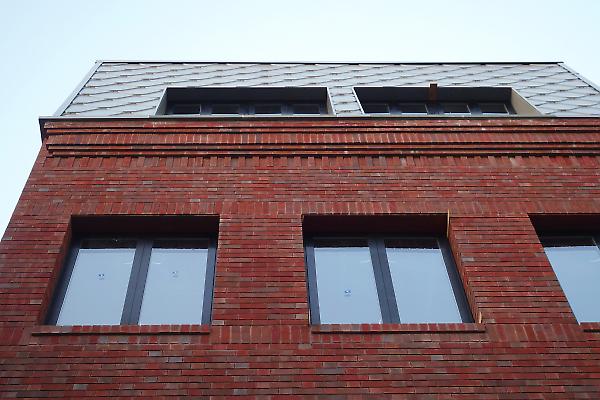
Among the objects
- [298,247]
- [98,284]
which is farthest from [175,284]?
[298,247]

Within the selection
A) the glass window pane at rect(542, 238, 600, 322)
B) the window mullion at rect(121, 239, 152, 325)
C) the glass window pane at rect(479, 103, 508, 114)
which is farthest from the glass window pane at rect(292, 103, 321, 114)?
the glass window pane at rect(542, 238, 600, 322)

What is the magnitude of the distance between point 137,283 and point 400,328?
304 cm

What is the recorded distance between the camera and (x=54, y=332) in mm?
6289

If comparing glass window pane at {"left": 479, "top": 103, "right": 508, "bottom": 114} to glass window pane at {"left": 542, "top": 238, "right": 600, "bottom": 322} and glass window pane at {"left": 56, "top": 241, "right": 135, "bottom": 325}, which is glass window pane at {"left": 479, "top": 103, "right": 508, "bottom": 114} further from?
glass window pane at {"left": 56, "top": 241, "right": 135, "bottom": 325}

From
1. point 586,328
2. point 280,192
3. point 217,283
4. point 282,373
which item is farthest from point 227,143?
point 586,328

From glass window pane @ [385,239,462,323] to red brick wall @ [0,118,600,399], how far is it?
0.29 m

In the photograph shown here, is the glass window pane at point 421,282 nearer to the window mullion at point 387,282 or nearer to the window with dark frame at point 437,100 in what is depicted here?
the window mullion at point 387,282

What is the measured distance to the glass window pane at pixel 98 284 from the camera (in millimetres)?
6895

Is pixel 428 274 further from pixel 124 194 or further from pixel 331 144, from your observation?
pixel 124 194

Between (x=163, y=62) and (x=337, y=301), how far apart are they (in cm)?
728

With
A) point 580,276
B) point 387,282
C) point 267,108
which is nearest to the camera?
point 387,282

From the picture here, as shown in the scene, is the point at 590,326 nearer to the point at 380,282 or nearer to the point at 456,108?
the point at 380,282

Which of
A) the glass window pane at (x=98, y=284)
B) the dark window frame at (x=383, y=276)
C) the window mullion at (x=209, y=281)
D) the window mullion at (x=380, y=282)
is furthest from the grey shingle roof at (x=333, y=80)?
the window mullion at (x=209, y=281)

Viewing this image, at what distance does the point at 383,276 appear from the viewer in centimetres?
747
